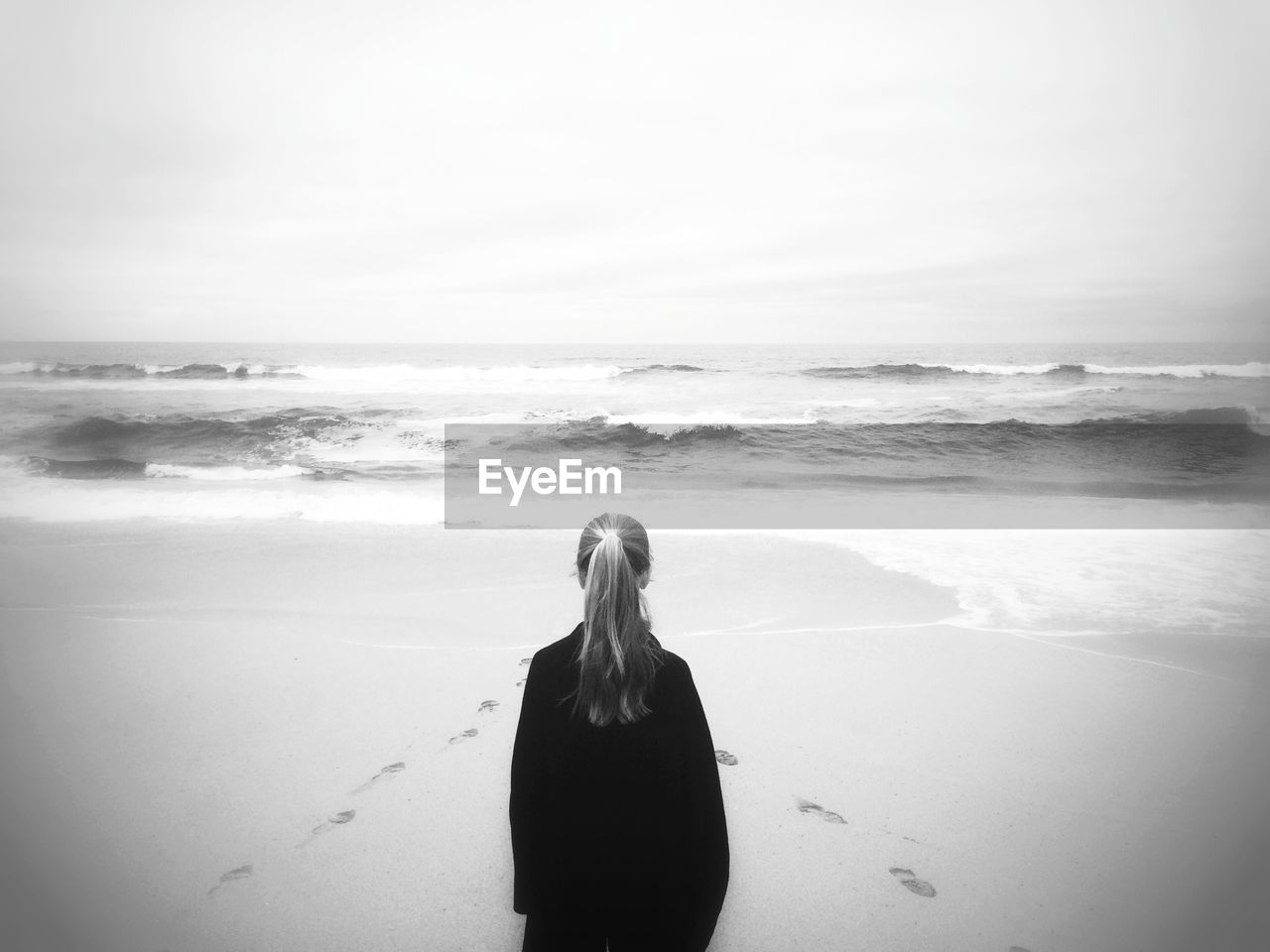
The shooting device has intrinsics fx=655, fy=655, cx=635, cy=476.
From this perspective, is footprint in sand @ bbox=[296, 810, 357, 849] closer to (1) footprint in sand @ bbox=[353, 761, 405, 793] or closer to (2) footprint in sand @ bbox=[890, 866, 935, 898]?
(1) footprint in sand @ bbox=[353, 761, 405, 793]

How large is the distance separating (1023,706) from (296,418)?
70.6 ft

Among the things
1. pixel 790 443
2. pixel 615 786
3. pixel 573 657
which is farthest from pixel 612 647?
pixel 790 443

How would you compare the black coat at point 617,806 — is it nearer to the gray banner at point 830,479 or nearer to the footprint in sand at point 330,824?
the footprint in sand at point 330,824

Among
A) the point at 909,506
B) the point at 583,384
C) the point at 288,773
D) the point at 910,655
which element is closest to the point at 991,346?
the point at 583,384

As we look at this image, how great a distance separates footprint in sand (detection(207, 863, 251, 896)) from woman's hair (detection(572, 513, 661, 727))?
2.24 m

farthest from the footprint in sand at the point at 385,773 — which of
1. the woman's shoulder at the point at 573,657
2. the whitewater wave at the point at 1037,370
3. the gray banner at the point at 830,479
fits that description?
the whitewater wave at the point at 1037,370

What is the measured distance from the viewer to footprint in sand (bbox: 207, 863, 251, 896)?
2.90m

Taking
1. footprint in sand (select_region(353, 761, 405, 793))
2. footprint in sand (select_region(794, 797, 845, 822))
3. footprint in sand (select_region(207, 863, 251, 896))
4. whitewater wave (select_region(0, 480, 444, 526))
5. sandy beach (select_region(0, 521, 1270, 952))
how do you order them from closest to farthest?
sandy beach (select_region(0, 521, 1270, 952))
footprint in sand (select_region(207, 863, 251, 896))
footprint in sand (select_region(794, 797, 845, 822))
footprint in sand (select_region(353, 761, 405, 793))
whitewater wave (select_region(0, 480, 444, 526))

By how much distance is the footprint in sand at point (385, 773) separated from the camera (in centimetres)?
356

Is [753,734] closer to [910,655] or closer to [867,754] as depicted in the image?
[867,754]

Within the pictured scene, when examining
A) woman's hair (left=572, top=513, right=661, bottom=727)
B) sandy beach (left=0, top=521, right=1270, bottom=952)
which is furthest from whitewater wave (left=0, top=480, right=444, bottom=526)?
woman's hair (left=572, top=513, right=661, bottom=727)

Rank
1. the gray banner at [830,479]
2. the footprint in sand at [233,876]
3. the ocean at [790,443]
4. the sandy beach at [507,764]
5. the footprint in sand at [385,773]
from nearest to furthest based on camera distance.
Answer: the sandy beach at [507,764]
the footprint in sand at [233,876]
the footprint in sand at [385,773]
the ocean at [790,443]
the gray banner at [830,479]

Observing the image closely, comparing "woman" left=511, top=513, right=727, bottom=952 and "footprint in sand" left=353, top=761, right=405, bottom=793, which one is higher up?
"woman" left=511, top=513, right=727, bottom=952

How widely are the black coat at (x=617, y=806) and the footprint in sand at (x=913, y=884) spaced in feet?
4.62
